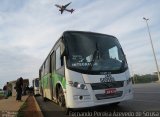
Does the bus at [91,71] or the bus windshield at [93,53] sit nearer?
the bus at [91,71]

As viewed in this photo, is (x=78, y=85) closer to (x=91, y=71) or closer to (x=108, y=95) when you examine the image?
(x=91, y=71)

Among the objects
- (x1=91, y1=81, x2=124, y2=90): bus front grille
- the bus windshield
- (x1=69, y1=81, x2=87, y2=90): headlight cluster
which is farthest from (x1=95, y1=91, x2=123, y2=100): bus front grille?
the bus windshield

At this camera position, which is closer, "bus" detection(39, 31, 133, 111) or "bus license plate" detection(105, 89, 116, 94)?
"bus" detection(39, 31, 133, 111)

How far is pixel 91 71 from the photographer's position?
951cm

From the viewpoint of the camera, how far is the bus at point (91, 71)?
9.28 m

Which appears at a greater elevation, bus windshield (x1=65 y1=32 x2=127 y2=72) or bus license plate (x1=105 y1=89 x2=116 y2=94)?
bus windshield (x1=65 y1=32 x2=127 y2=72)

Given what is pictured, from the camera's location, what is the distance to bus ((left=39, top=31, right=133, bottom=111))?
30.5 ft

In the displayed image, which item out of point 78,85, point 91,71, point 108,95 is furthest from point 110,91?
point 78,85

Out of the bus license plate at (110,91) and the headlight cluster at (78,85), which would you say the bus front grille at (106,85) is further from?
the headlight cluster at (78,85)

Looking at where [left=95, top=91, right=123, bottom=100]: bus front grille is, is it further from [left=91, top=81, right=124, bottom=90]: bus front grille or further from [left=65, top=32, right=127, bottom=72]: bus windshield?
[left=65, top=32, right=127, bottom=72]: bus windshield

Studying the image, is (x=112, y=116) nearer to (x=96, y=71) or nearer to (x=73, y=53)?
(x=96, y=71)

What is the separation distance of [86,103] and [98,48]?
208 cm

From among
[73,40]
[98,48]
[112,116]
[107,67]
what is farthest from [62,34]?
[112,116]

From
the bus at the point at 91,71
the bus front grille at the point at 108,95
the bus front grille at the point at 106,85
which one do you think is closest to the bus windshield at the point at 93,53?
the bus at the point at 91,71
